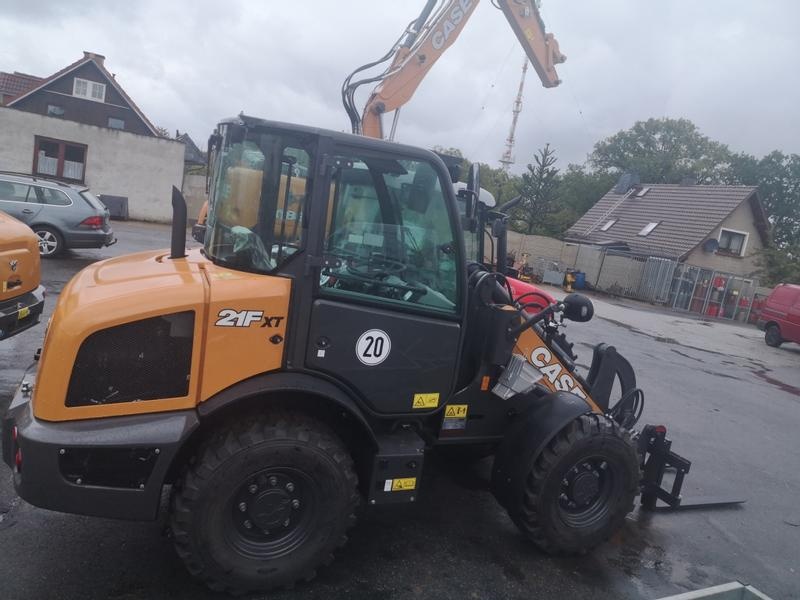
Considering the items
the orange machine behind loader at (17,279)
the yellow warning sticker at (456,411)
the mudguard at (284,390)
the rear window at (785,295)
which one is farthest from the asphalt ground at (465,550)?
the rear window at (785,295)

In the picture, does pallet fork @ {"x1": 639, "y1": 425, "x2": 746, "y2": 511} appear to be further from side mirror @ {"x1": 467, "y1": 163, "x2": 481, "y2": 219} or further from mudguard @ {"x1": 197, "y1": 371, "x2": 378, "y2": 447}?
mudguard @ {"x1": 197, "y1": 371, "x2": 378, "y2": 447}

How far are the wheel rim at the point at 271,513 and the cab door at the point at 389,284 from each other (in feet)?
1.84

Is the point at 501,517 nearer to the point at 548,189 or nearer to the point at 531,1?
the point at 531,1

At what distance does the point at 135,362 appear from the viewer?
2.79 m

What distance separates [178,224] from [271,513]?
5.40 feet

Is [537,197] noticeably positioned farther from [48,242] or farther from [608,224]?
[48,242]

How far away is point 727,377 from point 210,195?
11.3m

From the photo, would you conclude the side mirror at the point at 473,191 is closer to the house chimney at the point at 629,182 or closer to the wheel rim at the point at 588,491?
the wheel rim at the point at 588,491

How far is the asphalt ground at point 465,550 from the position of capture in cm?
315

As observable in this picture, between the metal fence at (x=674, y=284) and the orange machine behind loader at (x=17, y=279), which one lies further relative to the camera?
the metal fence at (x=674, y=284)

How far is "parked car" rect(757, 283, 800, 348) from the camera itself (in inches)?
666

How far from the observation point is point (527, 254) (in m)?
30.0

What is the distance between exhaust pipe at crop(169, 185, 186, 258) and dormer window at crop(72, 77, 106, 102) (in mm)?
39340

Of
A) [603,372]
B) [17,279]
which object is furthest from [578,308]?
[17,279]
